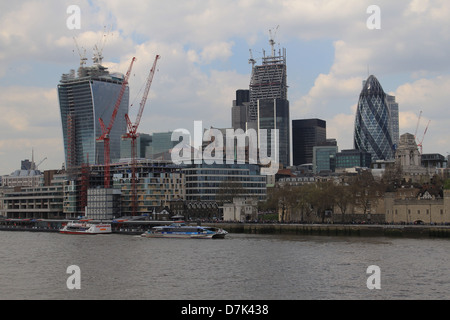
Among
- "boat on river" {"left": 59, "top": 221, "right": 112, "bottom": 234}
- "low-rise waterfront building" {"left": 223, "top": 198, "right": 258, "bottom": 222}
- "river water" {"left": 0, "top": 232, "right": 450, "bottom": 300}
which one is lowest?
"river water" {"left": 0, "top": 232, "right": 450, "bottom": 300}

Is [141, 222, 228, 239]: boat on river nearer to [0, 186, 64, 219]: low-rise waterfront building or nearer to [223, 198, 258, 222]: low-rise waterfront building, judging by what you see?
[223, 198, 258, 222]: low-rise waterfront building

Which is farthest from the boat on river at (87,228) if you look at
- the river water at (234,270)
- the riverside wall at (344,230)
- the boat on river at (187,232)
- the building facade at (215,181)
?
the building facade at (215,181)

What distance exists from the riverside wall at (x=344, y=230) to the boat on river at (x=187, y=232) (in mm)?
11319

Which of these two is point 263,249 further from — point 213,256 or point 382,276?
point 382,276

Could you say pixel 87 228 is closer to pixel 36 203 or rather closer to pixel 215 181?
pixel 215 181

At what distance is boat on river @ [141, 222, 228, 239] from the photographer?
94875 millimetres

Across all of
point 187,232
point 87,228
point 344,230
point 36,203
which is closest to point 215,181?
point 87,228

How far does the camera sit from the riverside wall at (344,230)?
88875 millimetres

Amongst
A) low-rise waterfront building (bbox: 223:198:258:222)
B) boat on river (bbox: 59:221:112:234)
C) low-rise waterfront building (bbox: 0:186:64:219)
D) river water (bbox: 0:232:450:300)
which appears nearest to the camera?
river water (bbox: 0:232:450:300)

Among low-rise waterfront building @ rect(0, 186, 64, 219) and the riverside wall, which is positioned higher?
low-rise waterfront building @ rect(0, 186, 64, 219)

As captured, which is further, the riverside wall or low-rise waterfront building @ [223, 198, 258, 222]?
low-rise waterfront building @ [223, 198, 258, 222]

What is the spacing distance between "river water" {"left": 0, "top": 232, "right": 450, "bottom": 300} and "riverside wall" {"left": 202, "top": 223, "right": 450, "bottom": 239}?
296 inches

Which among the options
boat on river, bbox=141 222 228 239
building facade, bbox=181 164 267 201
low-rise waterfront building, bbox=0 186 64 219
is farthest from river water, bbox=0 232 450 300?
low-rise waterfront building, bbox=0 186 64 219

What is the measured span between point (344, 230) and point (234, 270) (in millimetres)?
44890
